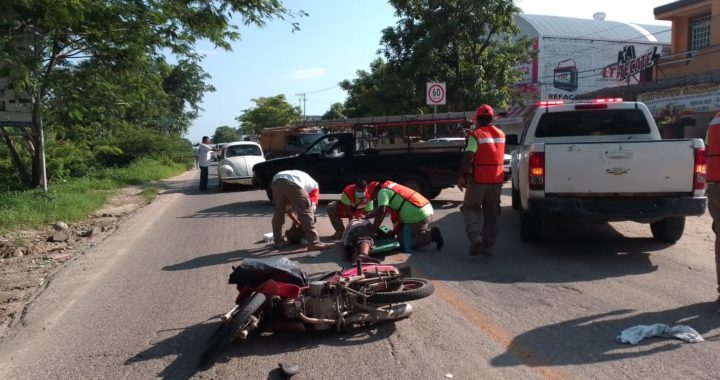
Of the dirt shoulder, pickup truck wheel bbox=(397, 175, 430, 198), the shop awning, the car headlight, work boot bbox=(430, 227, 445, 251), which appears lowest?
the dirt shoulder

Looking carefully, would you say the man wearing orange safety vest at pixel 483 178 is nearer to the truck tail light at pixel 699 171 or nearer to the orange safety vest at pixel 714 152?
the truck tail light at pixel 699 171

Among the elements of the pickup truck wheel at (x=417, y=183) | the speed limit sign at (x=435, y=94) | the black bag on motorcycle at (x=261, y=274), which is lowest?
the black bag on motorcycle at (x=261, y=274)

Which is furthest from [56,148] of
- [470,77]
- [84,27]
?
[470,77]

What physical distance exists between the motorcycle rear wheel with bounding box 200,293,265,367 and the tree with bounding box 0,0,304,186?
766 cm

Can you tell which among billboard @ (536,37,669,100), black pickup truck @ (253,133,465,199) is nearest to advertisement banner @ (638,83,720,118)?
black pickup truck @ (253,133,465,199)

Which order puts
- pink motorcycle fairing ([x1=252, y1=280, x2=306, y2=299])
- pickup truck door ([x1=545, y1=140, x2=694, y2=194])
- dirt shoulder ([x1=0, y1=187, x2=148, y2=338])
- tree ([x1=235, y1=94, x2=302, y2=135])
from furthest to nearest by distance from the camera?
tree ([x1=235, y1=94, x2=302, y2=135])
pickup truck door ([x1=545, y1=140, x2=694, y2=194])
dirt shoulder ([x1=0, y1=187, x2=148, y2=338])
pink motorcycle fairing ([x1=252, y1=280, x2=306, y2=299])

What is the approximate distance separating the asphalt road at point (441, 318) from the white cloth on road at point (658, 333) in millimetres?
61

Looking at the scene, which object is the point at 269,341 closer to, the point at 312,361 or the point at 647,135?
the point at 312,361

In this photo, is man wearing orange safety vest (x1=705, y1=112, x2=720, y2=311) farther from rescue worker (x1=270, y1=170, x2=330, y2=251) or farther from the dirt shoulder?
the dirt shoulder

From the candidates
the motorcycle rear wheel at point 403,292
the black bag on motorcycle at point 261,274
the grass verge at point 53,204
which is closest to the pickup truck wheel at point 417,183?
the grass verge at point 53,204

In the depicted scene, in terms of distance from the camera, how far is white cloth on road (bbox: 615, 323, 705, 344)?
14.5ft

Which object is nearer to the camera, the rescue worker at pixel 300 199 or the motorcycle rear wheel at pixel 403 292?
the motorcycle rear wheel at pixel 403 292

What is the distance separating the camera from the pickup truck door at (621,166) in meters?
6.86

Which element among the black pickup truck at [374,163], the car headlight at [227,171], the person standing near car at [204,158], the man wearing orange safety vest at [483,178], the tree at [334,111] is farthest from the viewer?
the tree at [334,111]
